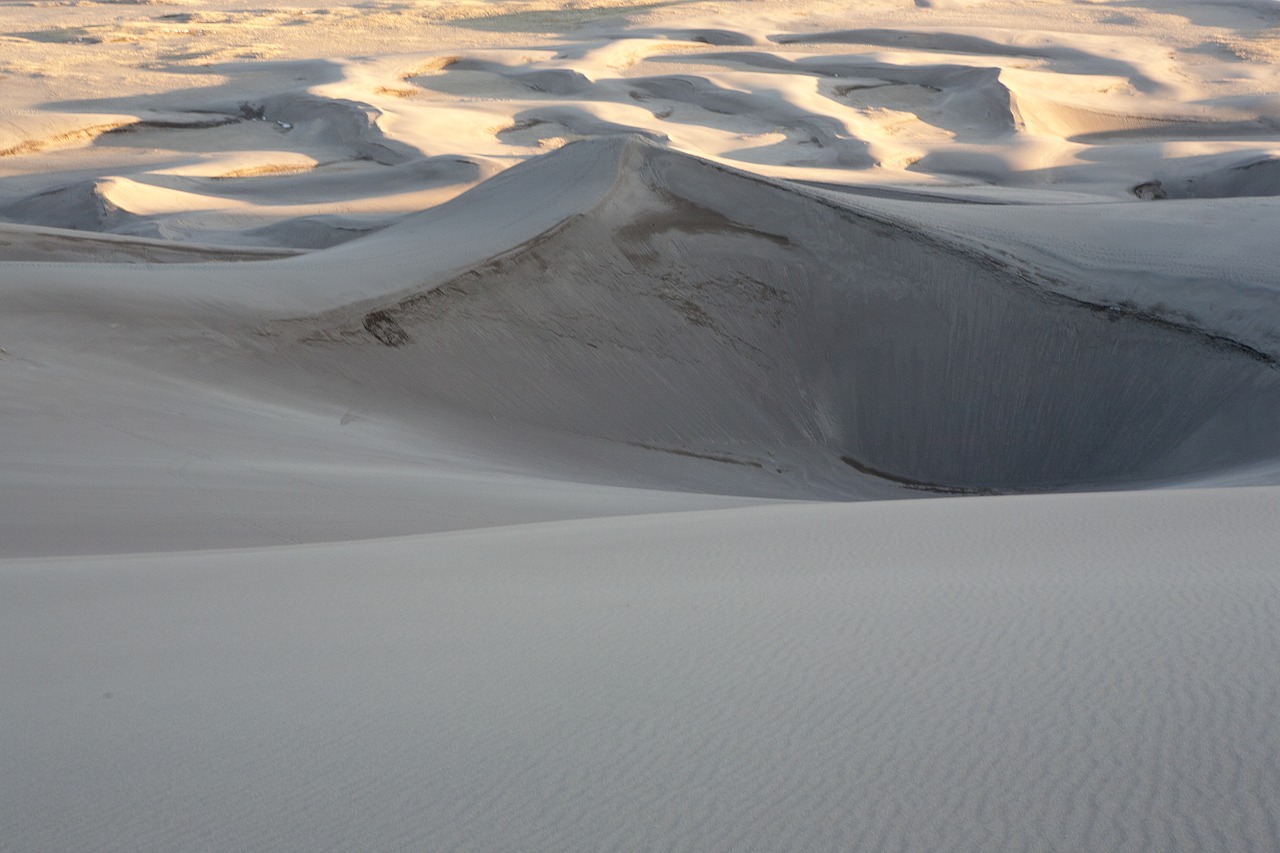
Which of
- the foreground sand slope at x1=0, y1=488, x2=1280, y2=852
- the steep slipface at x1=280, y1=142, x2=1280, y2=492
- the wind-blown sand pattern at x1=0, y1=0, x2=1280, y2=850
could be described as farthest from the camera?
the steep slipface at x1=280, y1=142, x2=1280, y2=492

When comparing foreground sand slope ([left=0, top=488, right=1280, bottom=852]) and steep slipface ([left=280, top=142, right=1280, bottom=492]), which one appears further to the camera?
steep slipface ([left=280, top=142, right=1280, bottom=492])

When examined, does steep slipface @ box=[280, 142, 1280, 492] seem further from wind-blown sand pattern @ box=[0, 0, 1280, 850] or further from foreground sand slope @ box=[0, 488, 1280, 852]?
foreground sand slope @ box=[0, 488, 1280, 852]

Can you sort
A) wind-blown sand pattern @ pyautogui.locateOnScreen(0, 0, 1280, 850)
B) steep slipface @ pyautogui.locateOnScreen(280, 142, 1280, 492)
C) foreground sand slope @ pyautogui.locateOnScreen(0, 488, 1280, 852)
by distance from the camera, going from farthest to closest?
steep slipface @ pyautogui.locateOnScreen(280, 142, 1280, 492) < wind-blown sand pattern @ pyautogui.locateOnScreen(0, 0, 1280, 850) < foreground sand slope @ pyautogui.locateOnScreen(0, 488, 1280, 852)

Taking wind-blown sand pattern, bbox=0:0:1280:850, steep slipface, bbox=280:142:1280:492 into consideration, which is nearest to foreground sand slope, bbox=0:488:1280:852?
wind-blown sand pattern, bbox=0:0:1280:850

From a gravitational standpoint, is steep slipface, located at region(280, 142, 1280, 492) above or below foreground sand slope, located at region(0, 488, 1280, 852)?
below

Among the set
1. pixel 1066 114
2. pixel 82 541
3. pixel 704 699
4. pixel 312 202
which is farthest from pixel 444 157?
pixel 704 699

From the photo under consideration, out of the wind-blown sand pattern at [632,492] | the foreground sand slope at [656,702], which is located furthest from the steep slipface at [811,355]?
the foreground sand slope at [656,702]

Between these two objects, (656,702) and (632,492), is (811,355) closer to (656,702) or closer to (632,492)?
(632,492)

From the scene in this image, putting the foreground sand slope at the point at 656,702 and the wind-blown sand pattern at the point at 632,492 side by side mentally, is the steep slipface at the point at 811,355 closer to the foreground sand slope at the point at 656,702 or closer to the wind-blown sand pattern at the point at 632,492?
the wind-blown sand pattern at the point at 632,492
